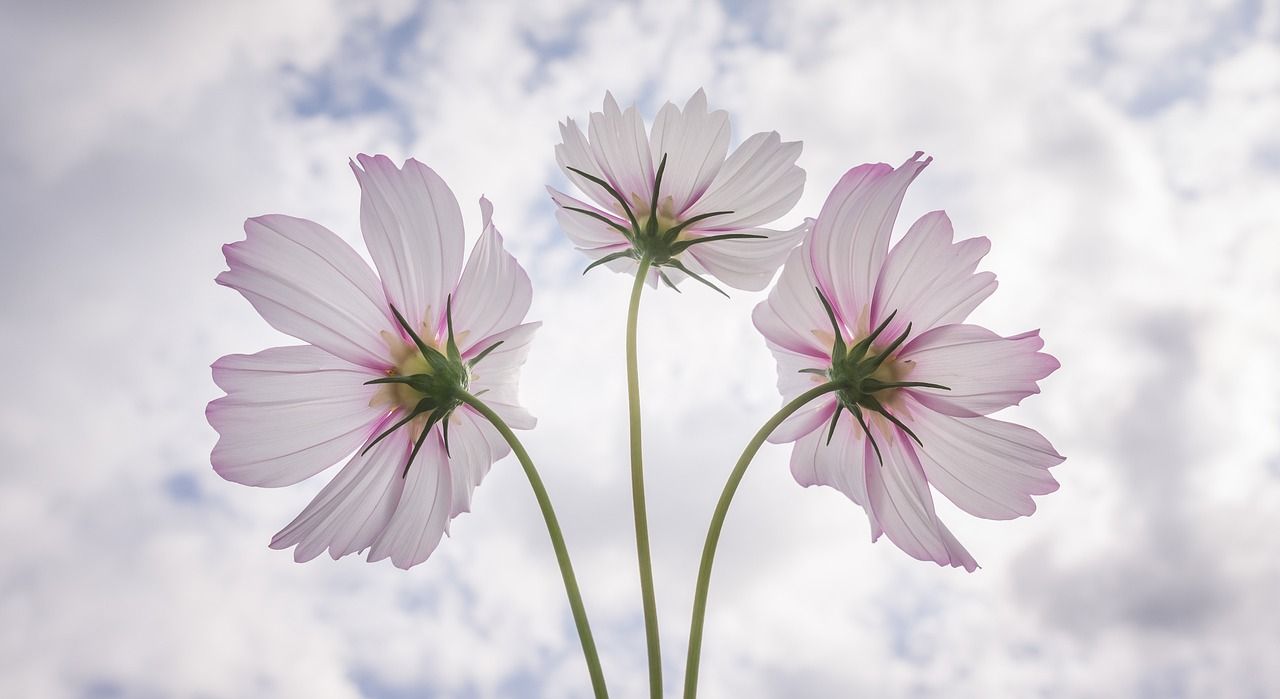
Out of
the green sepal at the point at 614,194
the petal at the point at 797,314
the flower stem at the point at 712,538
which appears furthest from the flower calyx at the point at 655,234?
the flower stem at the point at 712,538

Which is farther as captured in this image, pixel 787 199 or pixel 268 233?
pixel 787 199

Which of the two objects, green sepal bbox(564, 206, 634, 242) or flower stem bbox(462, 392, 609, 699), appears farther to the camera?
green sepal bbox(564, 206, 634, 242)

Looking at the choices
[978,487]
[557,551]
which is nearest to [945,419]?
[978,487]

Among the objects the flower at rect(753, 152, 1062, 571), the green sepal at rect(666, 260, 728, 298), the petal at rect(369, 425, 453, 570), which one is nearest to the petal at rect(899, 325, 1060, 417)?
the flower at rect(753, 152, 1062, 571)

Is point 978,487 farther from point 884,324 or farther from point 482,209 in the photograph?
point 482,209

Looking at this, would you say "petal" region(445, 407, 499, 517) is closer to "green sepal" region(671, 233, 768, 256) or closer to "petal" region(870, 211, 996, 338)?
"green sepal" region(671, 233, 768, 256)

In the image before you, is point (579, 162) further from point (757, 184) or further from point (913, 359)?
point (913, 359)

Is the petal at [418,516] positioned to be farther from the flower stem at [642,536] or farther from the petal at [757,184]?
the petal at [757,184]

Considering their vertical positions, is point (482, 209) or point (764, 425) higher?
point (482, 209)
